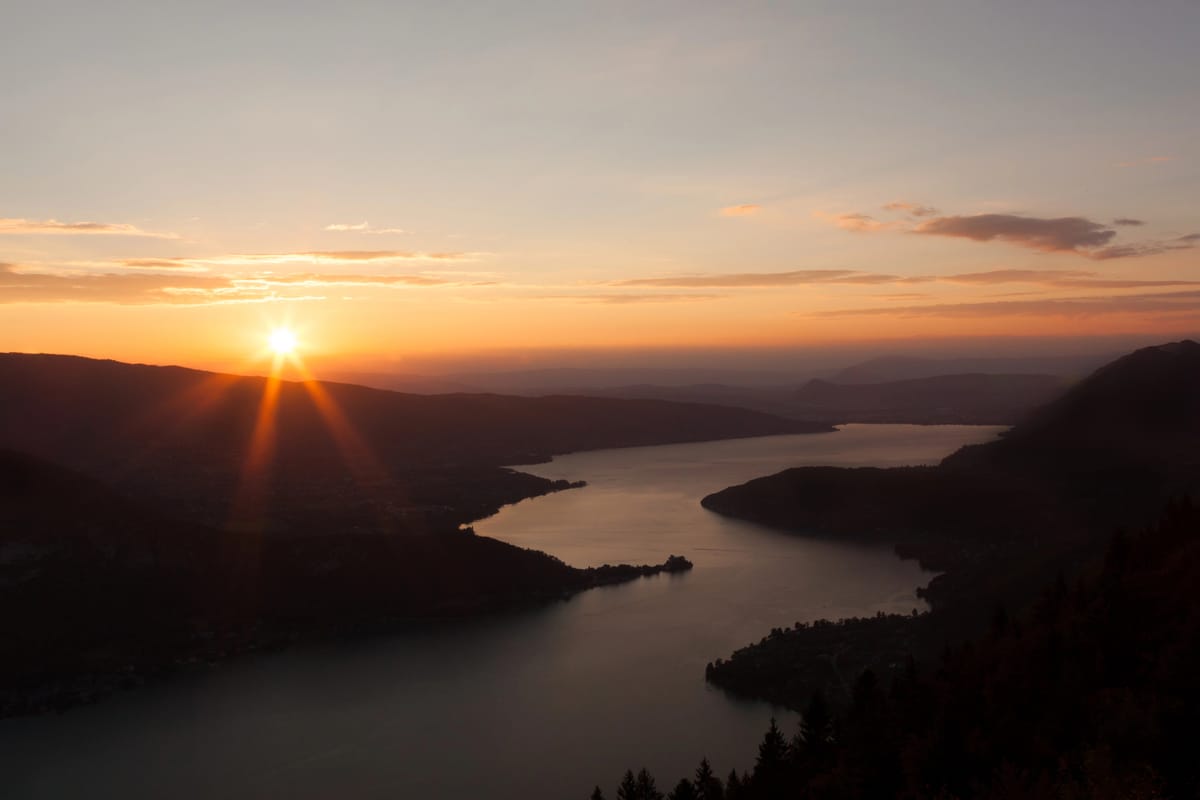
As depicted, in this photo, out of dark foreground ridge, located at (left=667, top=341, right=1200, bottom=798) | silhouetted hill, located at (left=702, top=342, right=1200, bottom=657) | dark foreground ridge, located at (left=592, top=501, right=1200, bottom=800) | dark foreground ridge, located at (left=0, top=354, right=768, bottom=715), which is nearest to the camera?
dark foreground ridge, located at (left=592, top=501, right=1200, bottom=800)

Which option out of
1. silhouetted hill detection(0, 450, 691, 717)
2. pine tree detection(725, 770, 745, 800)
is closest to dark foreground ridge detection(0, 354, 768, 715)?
silhouetted hill detection(0, 450, 691, 717)

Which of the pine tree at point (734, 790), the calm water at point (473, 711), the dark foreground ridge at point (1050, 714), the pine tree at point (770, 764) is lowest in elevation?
the calm water at point (473, 711)

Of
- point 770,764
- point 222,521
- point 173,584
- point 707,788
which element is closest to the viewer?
point 770,764

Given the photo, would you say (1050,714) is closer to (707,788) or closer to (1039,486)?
(707,788)

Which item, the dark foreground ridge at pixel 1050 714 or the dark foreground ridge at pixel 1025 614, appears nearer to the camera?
the dark foreground ridge at pixel 1050 714

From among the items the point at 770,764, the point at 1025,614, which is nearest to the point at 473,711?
the point at 770,764

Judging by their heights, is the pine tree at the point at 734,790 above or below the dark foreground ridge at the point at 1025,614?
below

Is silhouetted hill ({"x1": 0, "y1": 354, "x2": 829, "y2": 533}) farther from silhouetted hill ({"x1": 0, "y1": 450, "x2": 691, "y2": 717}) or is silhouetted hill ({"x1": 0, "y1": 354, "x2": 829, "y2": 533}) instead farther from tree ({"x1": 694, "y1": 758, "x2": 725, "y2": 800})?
tree ({"x1": 694, "y1": 758, "x2": 725, "y2": 800})

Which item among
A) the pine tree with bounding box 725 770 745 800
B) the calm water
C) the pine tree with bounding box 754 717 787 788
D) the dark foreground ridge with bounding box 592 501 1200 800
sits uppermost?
the dark foreground ridge with bounding box 592 501 1200 800

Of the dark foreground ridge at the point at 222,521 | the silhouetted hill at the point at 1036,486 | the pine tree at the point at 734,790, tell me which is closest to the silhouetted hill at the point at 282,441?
the dark foreground ridge at the point at 222,521

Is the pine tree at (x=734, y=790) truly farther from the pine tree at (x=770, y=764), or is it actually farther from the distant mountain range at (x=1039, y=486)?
the distant mountain range at (x=1039, y=486)
